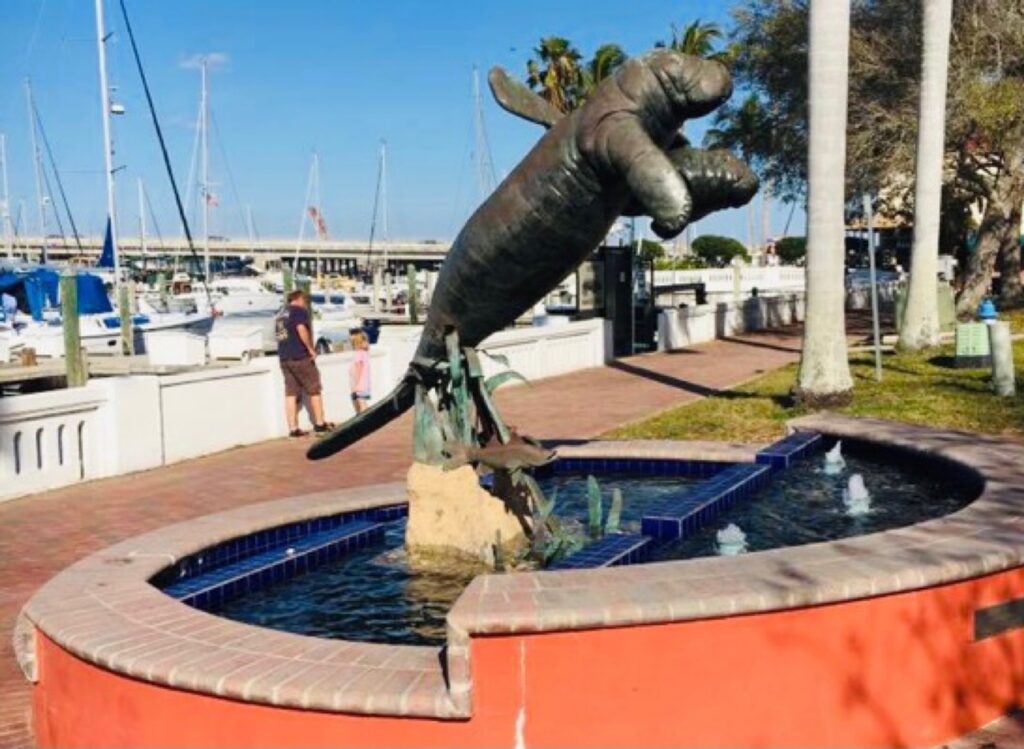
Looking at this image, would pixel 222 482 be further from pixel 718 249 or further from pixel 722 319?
pixel 718 249

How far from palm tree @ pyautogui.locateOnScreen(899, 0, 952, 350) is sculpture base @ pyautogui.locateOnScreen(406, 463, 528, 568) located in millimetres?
15022

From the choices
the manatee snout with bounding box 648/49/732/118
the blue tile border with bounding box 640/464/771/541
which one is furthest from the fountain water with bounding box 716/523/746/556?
the manatee snout with bounding box 648/49/732/118

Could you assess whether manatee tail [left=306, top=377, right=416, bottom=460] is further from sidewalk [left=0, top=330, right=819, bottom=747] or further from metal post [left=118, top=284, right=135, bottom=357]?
metal post [left=118, top=284, right=135, bottom=357]

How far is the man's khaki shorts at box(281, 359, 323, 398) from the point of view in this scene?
15.1m

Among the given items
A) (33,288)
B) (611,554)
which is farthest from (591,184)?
(33,288)

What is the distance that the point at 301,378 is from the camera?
15.2 metres

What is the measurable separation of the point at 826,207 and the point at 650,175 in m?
9.49

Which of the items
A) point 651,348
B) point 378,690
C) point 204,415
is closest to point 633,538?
point 378,690

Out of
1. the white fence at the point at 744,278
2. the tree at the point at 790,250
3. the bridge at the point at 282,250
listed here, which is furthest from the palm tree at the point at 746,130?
the bridge at the point at 282,250

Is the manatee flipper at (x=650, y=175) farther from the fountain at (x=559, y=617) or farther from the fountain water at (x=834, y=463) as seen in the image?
the fountain water at (x=834, y=463)

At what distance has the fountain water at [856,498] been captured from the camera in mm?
8477

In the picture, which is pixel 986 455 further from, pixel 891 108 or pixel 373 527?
pixel 891 108

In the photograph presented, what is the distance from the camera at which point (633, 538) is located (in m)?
6.83

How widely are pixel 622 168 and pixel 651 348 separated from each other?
72.4 feet
